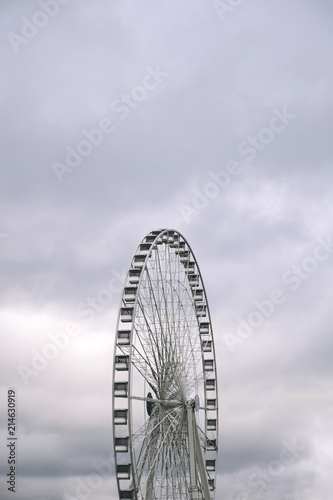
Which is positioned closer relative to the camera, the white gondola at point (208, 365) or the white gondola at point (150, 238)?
the white gondola at point (150, 238)

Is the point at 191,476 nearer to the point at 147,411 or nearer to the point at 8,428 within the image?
the point at 147,411

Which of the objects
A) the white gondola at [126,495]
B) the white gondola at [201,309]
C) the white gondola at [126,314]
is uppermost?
the white gondola at [201,309]

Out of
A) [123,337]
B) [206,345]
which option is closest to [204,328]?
[206,345]

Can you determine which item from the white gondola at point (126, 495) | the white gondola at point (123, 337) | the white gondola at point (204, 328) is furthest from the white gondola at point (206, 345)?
the white gondola at point (126, 495)

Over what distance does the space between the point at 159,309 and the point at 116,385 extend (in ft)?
28.6

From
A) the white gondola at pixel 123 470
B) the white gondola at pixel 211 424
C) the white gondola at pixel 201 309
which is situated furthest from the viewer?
the white gondola at pixel 201 309

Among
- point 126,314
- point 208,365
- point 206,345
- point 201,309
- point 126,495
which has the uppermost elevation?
point 201,309

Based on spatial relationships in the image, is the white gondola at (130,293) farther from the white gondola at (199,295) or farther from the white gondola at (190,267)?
the white gondola at (199,295)

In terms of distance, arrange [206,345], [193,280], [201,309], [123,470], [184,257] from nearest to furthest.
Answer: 1. [123,470]
2. [184,257]
3. [193,280]
4. [206,345]
5. [201,309]

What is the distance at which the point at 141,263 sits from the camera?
46875mm

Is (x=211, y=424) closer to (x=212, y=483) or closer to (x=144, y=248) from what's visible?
(x=212, y=483)

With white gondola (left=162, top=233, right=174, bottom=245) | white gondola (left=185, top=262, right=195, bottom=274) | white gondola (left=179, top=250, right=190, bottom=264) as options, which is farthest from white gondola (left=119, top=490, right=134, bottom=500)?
white gondola (left=185, top=262, right=195, bottom=274)

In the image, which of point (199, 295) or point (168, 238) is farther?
point (199, 295)

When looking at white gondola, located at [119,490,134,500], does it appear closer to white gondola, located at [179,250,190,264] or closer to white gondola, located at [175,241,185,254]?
white gondola, located at [175,241,185,254]
